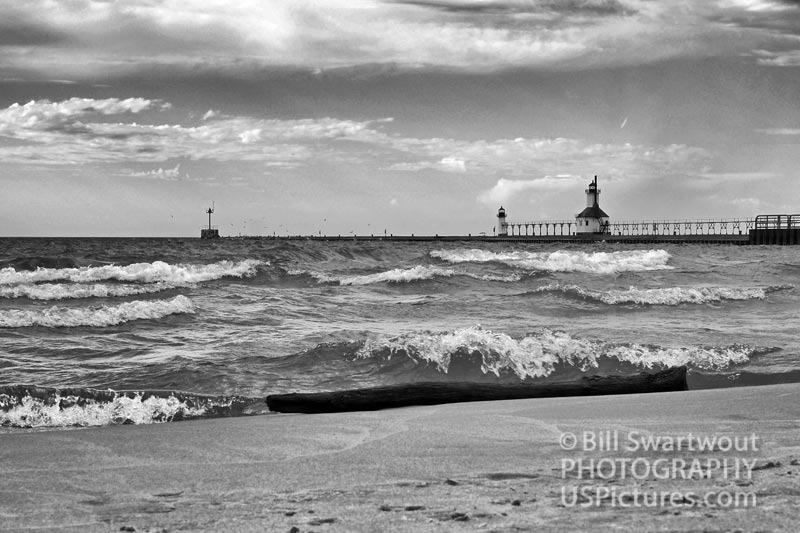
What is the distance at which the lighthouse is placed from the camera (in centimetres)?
10412

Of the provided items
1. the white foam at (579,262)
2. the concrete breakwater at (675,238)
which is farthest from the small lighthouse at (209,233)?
the white foam at (579,262)

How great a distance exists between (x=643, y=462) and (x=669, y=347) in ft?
23.8

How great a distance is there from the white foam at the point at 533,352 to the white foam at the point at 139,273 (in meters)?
17.0

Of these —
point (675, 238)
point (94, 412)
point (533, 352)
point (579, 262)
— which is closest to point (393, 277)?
point (579, 262)

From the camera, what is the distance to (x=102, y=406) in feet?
22.0

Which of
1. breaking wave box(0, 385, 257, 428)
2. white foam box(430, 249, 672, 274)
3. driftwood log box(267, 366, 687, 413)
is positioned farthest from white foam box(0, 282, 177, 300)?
white foam box(430, 249, 672, 274)

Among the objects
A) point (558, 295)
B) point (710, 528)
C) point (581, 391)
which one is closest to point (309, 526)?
point (710, 528)

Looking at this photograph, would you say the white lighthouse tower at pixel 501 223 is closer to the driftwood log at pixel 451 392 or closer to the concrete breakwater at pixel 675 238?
the concrete breakwater at pixel 675 238

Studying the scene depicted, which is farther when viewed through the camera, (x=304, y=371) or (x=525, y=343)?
(x=525, y=343)

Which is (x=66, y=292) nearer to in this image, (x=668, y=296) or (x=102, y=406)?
(x=102, y=406)

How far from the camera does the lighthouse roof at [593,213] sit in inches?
4116

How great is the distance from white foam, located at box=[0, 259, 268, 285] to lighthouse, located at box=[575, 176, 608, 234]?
8182cm

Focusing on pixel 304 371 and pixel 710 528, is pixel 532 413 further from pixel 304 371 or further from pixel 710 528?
pixel 304 371

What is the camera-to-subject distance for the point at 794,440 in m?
4.07
